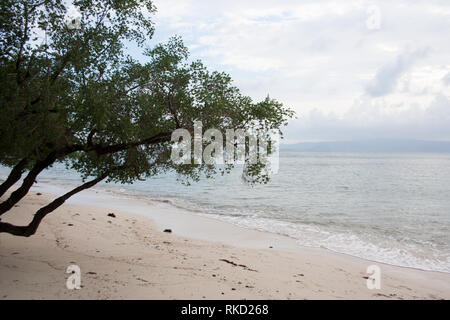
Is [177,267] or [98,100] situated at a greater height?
[98,100]

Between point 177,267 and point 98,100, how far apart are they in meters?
5.54

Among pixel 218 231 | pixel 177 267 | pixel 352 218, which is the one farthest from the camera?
pixel 352 218

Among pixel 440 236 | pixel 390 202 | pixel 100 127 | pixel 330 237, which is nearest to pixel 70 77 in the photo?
pixel 100 127

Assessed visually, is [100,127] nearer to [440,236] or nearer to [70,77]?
[70,77]

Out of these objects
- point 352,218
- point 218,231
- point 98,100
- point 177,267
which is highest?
point 98,100

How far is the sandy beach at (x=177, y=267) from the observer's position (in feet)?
28.4

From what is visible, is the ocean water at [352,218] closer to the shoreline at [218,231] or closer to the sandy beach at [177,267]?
the shoreline at [218,231]

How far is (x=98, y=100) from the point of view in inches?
296

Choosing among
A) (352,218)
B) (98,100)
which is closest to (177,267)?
(98,100)

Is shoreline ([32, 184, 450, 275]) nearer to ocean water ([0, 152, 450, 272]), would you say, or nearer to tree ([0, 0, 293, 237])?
ocean water ([0, 152, 450, 272])

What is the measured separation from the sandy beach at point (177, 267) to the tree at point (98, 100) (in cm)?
182

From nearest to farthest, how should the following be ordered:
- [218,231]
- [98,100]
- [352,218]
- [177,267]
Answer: [98,100], [177,267], [218,231], [352,218]

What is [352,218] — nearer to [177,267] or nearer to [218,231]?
[218,231]

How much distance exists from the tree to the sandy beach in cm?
182
